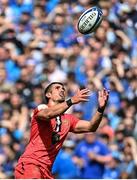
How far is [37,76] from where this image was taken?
9.87m

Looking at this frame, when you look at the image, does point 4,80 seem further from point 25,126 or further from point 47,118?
point 47,118

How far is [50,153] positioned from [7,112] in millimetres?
3345

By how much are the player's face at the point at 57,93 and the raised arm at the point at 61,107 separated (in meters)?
0.34

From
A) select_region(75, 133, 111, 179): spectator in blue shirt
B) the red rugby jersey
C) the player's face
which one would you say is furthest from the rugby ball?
select_region(75, 133, 111, 179): spectator in blue shirt

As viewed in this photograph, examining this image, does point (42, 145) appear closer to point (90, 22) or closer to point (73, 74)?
point (90, 22)

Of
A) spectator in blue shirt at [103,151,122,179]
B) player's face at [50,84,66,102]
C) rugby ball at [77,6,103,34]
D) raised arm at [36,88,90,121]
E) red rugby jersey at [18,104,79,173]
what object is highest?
rugby ball at [77,6,103,34]

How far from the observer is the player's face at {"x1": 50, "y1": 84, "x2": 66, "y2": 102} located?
632cm

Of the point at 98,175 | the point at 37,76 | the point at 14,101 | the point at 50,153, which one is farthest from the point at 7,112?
the point at 50,153

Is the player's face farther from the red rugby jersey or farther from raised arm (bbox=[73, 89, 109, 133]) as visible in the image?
raised arm (bbox=[73, 89, 109, 133])

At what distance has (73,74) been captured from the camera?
9914mm

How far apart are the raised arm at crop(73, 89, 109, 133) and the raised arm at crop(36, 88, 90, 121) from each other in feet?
1.13

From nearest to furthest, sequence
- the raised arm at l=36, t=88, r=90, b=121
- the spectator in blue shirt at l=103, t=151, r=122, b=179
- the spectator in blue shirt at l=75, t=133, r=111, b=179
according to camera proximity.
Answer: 1. the raised arm at l=36, t=88, r=90, b=121
2. the spectator in blue shirt at l=75, t=133, r=111, b=179
3. the spectator in blue shirt at l=103, t=151, r=122, b=179

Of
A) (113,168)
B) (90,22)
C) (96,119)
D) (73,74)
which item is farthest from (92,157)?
(96,119)

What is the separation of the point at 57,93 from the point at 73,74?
141 inches
